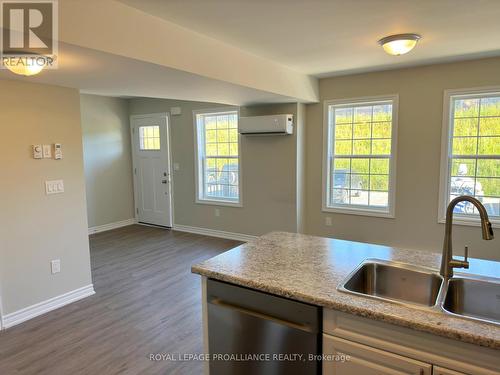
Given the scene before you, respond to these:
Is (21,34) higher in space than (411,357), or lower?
higher

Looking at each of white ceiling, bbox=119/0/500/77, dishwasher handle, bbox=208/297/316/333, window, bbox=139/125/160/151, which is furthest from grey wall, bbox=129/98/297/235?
dishwasher handle, bbox=208/297/316/333

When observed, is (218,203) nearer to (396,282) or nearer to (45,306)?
(45,306)

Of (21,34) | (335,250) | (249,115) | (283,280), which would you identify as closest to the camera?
(283,280)

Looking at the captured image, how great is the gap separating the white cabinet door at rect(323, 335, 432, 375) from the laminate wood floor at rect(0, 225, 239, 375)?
1.24 meters

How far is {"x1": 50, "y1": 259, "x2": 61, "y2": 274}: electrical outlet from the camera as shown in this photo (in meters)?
3.23

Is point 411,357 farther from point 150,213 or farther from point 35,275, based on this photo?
point 150,213

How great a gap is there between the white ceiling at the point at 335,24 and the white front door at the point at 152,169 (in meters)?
3.30

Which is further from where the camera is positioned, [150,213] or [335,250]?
[150,213]

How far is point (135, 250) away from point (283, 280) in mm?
3946

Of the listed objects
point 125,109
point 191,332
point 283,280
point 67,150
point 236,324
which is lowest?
point 191,332

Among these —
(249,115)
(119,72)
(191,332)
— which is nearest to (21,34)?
(119,72)

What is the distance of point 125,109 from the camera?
6.57 metres

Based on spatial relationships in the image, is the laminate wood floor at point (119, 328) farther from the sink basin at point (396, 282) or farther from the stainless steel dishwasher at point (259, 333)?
the sink basin at point (396, 282)

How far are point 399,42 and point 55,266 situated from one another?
374 cm
